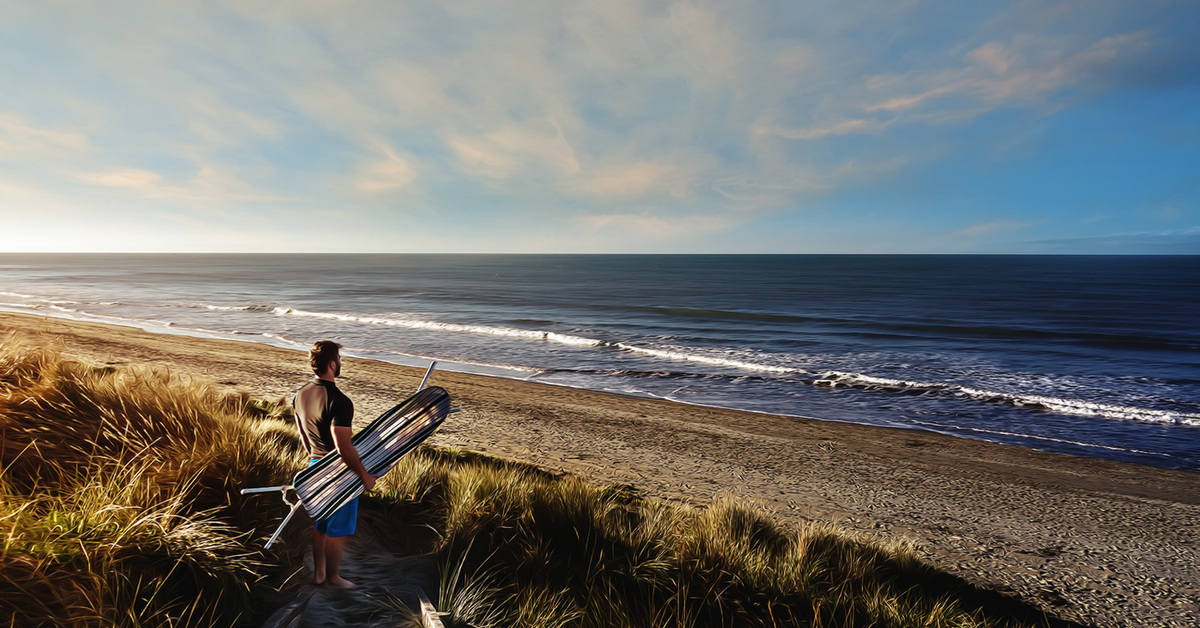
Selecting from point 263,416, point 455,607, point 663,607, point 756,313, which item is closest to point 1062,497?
point 663,607

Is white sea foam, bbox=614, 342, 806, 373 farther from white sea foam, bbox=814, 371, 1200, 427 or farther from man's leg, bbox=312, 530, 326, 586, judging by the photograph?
man's leg, bbox=312, 530, 326, 586

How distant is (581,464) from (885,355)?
1836 cm

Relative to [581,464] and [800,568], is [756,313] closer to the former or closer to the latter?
[581,464]

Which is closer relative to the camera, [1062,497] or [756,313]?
[1062,497]

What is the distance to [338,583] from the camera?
405 cm

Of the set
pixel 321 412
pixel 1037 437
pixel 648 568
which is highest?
pixel 321 412

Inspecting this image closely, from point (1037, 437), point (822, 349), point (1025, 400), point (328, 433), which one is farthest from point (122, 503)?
point (822, 349)

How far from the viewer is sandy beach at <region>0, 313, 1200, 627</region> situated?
6.56 meters

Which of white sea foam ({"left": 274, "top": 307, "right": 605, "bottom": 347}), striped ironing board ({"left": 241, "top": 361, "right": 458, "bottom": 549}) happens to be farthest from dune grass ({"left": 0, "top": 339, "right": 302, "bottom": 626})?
white sea foam ({"left": 274, "top": 307, "right": 605, "bottom": 347})

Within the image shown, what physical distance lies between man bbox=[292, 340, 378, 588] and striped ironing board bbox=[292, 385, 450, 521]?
0.11 metres

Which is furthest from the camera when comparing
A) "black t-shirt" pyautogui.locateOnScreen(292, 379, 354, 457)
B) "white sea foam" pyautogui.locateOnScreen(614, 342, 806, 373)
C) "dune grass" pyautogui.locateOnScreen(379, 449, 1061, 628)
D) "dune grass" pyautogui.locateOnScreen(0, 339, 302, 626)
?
"white sea foam" pyautogui.locateOnScreen(614, 342, 806, 373)

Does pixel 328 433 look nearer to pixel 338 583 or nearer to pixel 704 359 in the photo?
pixel 338 583

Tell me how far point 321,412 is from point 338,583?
→ 1285 mm

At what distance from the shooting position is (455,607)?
383 cm
